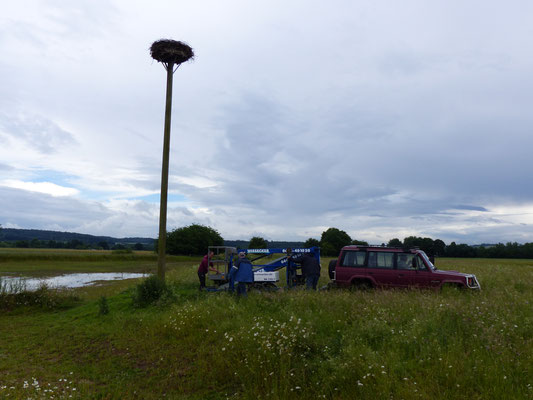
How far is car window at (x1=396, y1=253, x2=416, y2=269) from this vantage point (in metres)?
13.2

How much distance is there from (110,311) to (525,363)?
11.9 m

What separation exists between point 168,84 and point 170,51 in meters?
1.29

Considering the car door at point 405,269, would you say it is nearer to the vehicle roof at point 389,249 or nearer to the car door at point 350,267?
the vehicle roof at point 389,249

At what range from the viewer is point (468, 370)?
531 cm

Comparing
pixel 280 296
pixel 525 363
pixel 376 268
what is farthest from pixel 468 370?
pixel 376 268

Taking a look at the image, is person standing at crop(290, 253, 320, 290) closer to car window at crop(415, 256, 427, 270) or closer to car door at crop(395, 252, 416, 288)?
car door at crop(395, 252, 416, 288)

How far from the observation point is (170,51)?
46.7ft

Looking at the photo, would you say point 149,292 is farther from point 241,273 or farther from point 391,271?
point 391,271

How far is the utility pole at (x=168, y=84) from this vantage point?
564 inches

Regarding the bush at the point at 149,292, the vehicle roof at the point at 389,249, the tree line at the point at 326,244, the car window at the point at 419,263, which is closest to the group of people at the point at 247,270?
the vehicle roof at the point at 389,249

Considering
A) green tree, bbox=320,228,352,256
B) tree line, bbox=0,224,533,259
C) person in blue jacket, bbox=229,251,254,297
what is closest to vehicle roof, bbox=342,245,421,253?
person in blue jacket, bbox=229,251,254,297

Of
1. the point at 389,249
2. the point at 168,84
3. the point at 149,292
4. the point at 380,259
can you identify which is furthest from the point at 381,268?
the point at 168,84

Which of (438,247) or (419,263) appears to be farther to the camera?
(438,247)

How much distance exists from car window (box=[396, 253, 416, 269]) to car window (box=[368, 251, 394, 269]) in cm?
24
